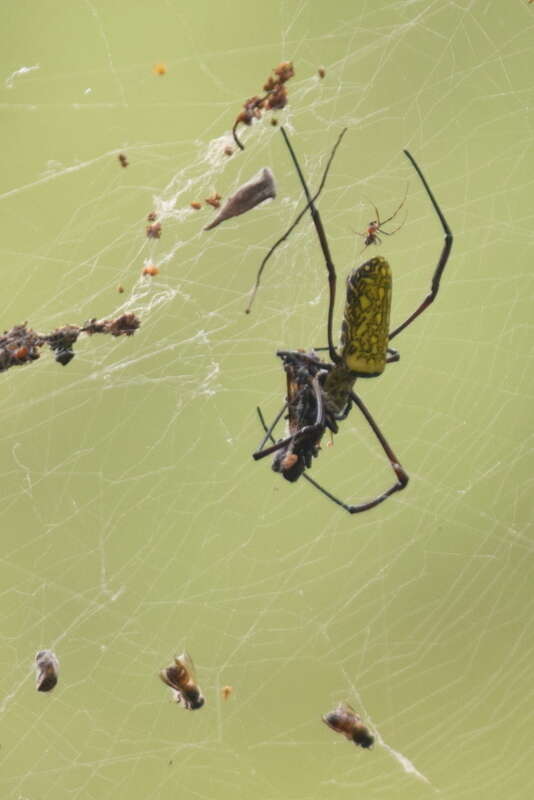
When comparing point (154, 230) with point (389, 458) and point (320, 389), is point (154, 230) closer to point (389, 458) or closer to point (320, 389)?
point (320, 389)

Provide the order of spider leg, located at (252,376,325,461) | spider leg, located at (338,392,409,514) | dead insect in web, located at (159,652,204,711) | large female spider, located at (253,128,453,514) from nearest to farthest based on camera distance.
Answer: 1. large female spider, located at (253,128,453,514)
2. spider leg, located at (252,376,325,461)
3. spider leg, located at (338,392,409,514)
4. dead insect in web, located at (159,652,204,711)

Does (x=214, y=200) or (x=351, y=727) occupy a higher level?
(x=214, y=200)

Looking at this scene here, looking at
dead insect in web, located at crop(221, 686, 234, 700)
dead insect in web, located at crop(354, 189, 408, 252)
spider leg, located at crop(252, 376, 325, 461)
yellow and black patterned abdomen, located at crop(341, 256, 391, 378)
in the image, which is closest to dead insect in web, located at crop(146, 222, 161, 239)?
dead insect in web, located at crop(354, 189, 408, 252)

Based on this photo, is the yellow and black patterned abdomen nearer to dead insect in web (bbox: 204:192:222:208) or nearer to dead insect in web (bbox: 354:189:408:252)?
dead insect in web (bbox: 204:192:222:208)

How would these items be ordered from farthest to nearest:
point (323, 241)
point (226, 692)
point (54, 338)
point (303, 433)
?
1. point (226, 692)
2. point (54, 338)
3. point (303, 433)
4. point (323, 241)

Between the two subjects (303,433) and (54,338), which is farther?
(54,338)

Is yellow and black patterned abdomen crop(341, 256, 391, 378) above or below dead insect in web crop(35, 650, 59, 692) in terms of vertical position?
above

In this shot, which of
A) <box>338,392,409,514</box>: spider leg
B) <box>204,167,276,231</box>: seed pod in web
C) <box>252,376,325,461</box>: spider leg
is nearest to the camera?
<box>252,376,325,461</box>: spider leg

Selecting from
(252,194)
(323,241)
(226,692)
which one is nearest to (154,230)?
(252,194)
